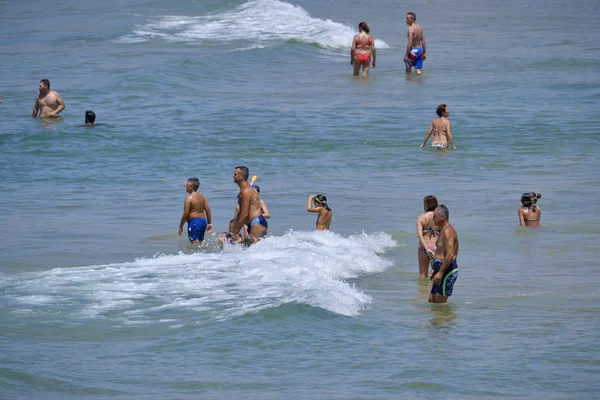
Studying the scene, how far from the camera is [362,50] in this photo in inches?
1076

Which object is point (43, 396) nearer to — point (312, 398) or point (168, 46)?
point (312, 398)

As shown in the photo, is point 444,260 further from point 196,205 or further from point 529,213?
point 196,205

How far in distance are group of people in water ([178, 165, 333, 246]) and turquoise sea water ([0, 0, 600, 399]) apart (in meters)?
0.26

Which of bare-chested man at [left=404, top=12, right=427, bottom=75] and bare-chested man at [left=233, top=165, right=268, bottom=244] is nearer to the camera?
bare-chested man at [left=233, top=165, right=268, bottom=244]

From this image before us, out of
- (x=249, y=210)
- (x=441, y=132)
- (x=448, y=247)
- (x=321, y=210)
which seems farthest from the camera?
(x=441, y=132)

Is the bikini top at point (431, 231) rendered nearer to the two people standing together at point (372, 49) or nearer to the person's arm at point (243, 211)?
the person's arm at point (243, 211)

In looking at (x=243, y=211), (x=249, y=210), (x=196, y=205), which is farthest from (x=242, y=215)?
(x=196, y=205)

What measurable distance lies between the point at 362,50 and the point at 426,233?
53.1ft

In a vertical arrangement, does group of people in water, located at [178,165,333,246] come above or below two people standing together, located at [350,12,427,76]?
below

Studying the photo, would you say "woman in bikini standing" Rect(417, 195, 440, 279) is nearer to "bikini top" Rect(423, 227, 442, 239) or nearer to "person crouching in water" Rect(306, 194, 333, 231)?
"bikini top" Rect(423, 227, 442, 239)

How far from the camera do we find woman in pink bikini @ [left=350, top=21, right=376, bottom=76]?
88.6ft

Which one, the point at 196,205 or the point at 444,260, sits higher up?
the point at 196,205

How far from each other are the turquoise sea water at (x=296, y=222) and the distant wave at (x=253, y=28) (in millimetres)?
1072

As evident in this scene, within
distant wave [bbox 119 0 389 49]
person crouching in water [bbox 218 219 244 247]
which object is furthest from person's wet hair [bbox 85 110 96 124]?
distant wave [bbox 119 0 389 49]
